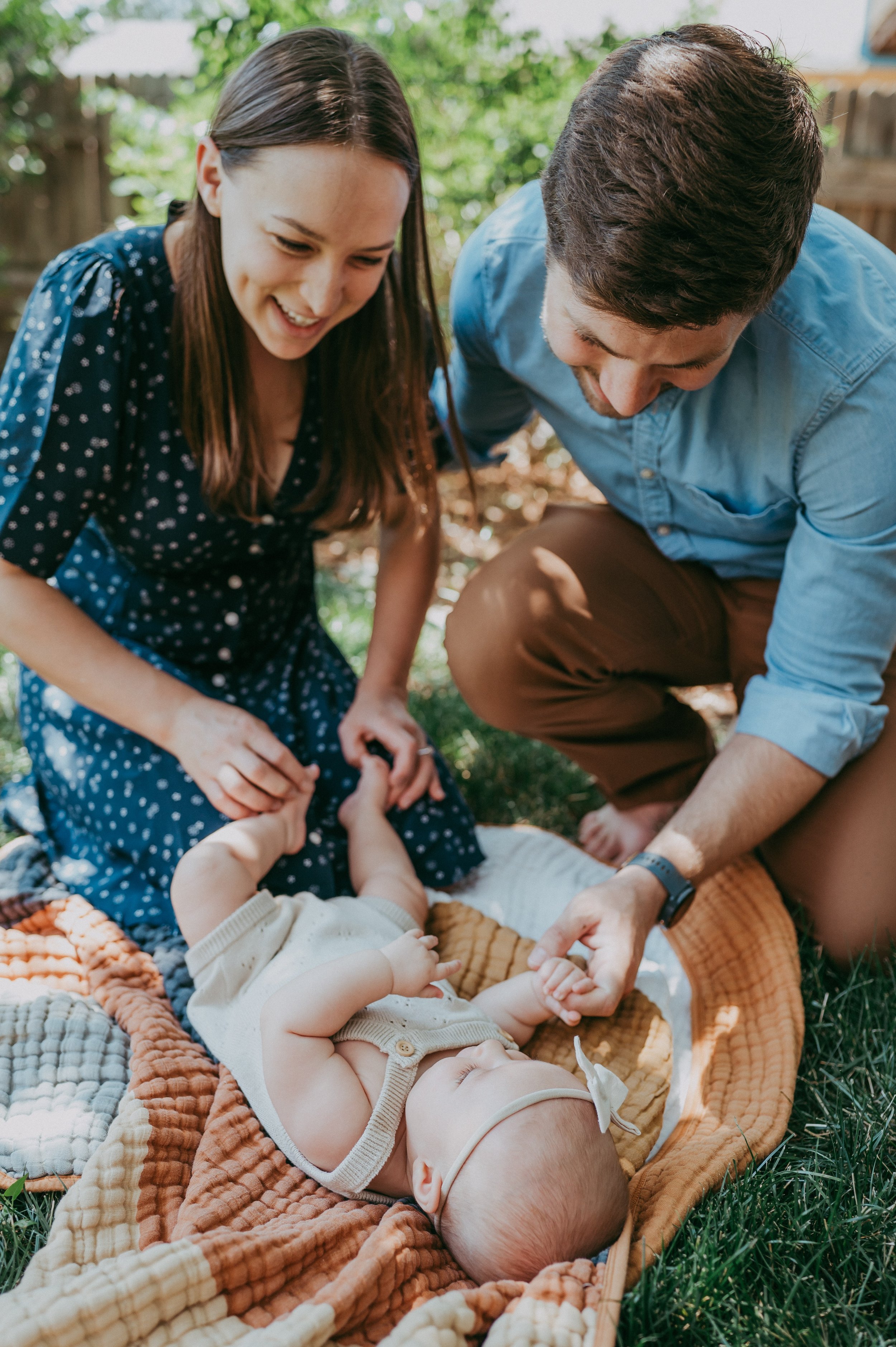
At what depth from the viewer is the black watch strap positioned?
1607 millimetres

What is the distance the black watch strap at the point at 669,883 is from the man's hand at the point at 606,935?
35mm

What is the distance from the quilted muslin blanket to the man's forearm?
250 mm

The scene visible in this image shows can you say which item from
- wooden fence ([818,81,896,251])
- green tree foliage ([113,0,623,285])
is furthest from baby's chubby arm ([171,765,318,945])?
wooden fence ([818,81,896,251])

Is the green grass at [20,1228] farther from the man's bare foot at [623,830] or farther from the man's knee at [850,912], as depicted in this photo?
the man's knee at [850,912]

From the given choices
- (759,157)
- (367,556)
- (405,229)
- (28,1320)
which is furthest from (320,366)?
(367,556)

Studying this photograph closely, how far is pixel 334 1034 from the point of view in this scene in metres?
1.46

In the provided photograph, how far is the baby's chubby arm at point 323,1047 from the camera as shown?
54.3 inches

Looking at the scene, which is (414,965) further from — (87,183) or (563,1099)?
(87,183)

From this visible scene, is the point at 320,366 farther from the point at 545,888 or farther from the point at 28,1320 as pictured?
the point at 28,1320

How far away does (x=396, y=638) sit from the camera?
2.15 meters

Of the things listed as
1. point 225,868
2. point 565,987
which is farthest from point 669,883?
point 225,868

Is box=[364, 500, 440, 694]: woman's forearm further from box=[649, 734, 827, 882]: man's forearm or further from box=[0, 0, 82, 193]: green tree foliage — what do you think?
box=[0, 0, 82, 193]: green tree foliage

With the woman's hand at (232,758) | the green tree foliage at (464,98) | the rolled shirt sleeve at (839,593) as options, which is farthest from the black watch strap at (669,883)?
the green tree foliage at (464,98)

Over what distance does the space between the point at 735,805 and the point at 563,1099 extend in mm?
605
